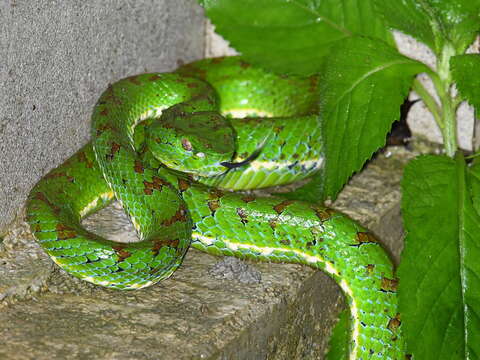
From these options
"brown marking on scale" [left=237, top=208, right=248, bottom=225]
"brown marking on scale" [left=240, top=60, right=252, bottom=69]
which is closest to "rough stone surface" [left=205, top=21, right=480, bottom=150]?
"brown marking on scale" [left=240, top=60, right=252, bottom=69]

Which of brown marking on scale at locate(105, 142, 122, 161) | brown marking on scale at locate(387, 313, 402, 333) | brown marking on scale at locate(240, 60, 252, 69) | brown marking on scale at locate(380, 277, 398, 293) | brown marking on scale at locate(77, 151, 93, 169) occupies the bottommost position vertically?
brown marking on scale at locate(387, 313, 402, 333)

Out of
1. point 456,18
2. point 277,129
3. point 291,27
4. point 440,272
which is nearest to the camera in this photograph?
point 440,272

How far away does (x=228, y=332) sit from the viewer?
2836mm

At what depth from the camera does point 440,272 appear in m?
3.06

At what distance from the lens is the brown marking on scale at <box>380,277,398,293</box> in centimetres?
322

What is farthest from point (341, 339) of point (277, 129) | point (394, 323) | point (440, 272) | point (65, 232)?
point (65, 232)

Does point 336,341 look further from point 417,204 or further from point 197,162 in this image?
point 197,162

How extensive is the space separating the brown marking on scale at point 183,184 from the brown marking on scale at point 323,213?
583 millimetres

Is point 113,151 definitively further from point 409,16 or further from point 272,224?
point 409,16

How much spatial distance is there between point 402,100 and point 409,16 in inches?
22.4

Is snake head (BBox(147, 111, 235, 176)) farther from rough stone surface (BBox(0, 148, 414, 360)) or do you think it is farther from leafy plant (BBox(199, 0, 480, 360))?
leafy plant (BBox(199, 0, 480, 360))

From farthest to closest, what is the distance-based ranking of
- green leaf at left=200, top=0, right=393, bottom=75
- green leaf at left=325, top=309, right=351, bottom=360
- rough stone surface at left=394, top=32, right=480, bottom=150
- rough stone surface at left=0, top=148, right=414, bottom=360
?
rough stone surface at left=394, top=32, right=480, bottom=150 < green leaf at left=200, top=0, right=393, bottom=75 < green leaf at left=325, top=309, right=351, bottom=360 < rough stone surface at left=0, top=148, right=414, bottom=360

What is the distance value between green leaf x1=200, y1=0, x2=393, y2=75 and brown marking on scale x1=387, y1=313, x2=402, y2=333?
140 centimetres

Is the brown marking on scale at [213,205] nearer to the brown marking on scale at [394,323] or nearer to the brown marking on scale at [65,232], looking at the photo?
the brown marking on scale at [65,232]
